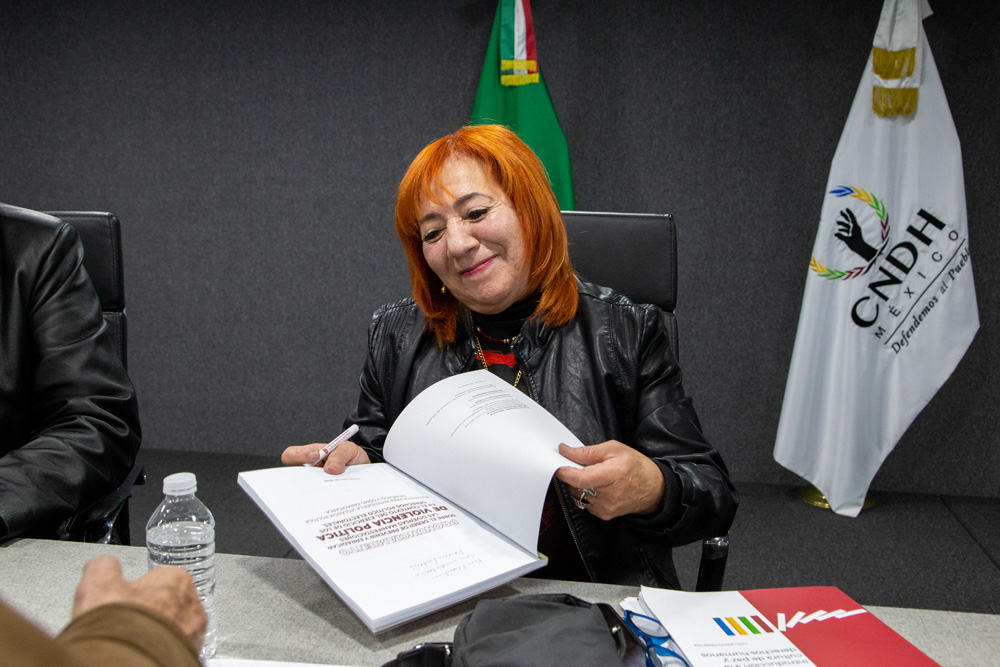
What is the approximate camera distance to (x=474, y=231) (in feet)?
3.73

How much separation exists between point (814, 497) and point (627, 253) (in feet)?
6.18

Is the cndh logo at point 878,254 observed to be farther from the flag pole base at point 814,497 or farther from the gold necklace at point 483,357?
the gold necklace at point 483,357

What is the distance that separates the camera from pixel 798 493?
283 cm

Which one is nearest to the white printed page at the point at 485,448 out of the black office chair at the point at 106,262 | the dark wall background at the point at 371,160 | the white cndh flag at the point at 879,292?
the black office chair at the point at 106,262

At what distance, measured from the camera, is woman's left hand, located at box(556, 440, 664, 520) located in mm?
783

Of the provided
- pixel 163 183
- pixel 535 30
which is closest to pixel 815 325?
pixel 535 30

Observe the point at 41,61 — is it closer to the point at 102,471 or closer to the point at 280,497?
the point at 102,471

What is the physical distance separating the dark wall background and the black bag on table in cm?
240

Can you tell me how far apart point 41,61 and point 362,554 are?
3.31 metres

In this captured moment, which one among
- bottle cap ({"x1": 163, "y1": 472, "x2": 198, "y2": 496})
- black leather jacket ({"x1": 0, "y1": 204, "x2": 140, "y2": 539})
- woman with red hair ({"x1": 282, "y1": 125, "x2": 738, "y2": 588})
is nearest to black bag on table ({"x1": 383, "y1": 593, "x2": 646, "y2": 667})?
bottle cap ({"x1": 163, "y1": 472, "x2": 198, "y2": 496})

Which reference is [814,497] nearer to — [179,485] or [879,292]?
[879,292]

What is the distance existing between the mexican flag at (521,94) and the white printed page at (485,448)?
6.08 ft

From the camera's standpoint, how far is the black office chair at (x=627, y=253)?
1.36 metres

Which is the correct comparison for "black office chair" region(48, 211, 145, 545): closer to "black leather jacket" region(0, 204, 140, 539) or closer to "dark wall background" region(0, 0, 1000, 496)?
"black leather jacket" region(0, 204, 140, 539)
